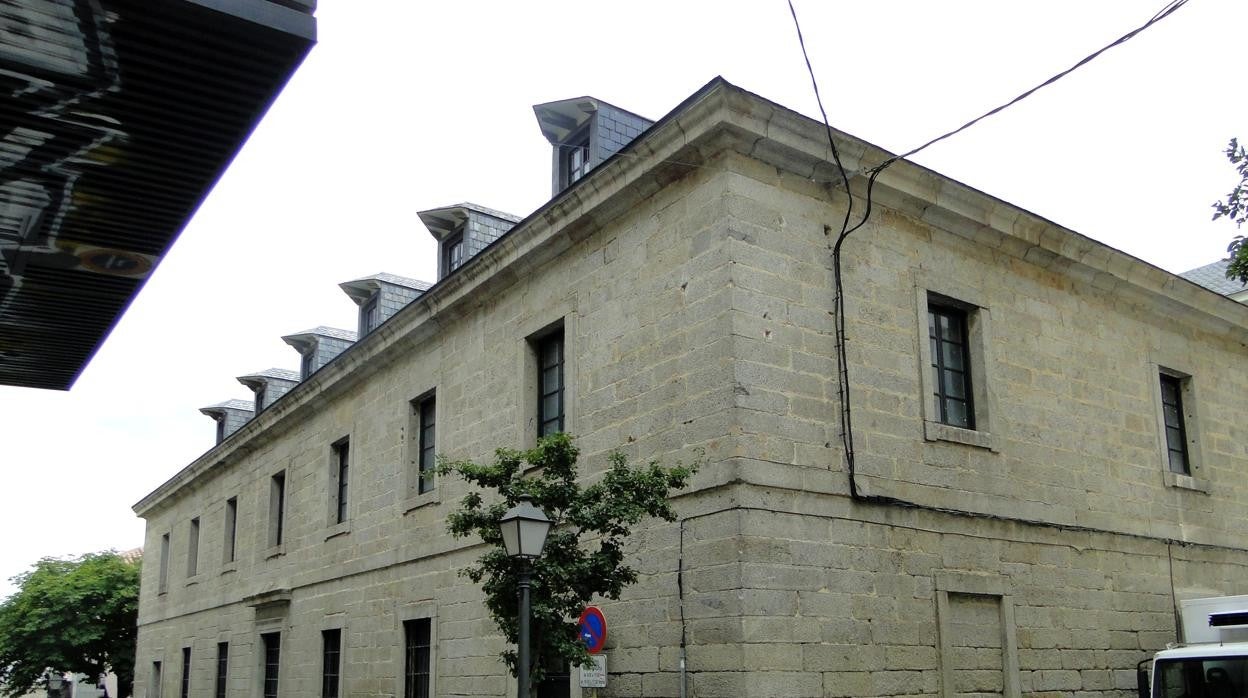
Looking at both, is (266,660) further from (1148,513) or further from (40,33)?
(40,33)

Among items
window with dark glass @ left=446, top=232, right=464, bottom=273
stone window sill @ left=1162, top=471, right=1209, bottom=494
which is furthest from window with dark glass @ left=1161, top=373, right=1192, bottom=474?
window with dark glass @ left=446, top=232, right=464, bottom=273

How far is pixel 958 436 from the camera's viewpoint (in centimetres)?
1112

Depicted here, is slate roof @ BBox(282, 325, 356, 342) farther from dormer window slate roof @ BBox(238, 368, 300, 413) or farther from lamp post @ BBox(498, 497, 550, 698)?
lamp post @ BBox(498, 497, 550, 698)

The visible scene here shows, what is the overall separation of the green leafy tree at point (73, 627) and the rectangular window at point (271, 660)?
17463 mm

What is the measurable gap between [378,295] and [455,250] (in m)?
3.58

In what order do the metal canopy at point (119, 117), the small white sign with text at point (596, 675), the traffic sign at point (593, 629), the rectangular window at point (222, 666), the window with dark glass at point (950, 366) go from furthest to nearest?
1. the rectangular window at point (222, 666)
2. the window with dark glass at point (950, 366)
3. the traffic sign at point (593, 629)
4. the small white sign with text at point (596, 675)
5. the metal canopy at point (119, 117)

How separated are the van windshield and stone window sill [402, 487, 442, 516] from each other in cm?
771

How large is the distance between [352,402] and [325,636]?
3.31m

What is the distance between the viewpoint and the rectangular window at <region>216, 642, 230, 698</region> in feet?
69.5

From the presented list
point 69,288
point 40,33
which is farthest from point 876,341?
point 40,33

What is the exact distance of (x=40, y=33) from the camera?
548cm

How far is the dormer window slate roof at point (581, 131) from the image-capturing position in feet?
44.3

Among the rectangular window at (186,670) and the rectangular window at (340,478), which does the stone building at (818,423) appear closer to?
the rectangular window at (340,478)

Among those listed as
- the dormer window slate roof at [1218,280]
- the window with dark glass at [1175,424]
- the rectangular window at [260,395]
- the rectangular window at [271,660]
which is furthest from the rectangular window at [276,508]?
the dormer window slate roof at [1218,280]
